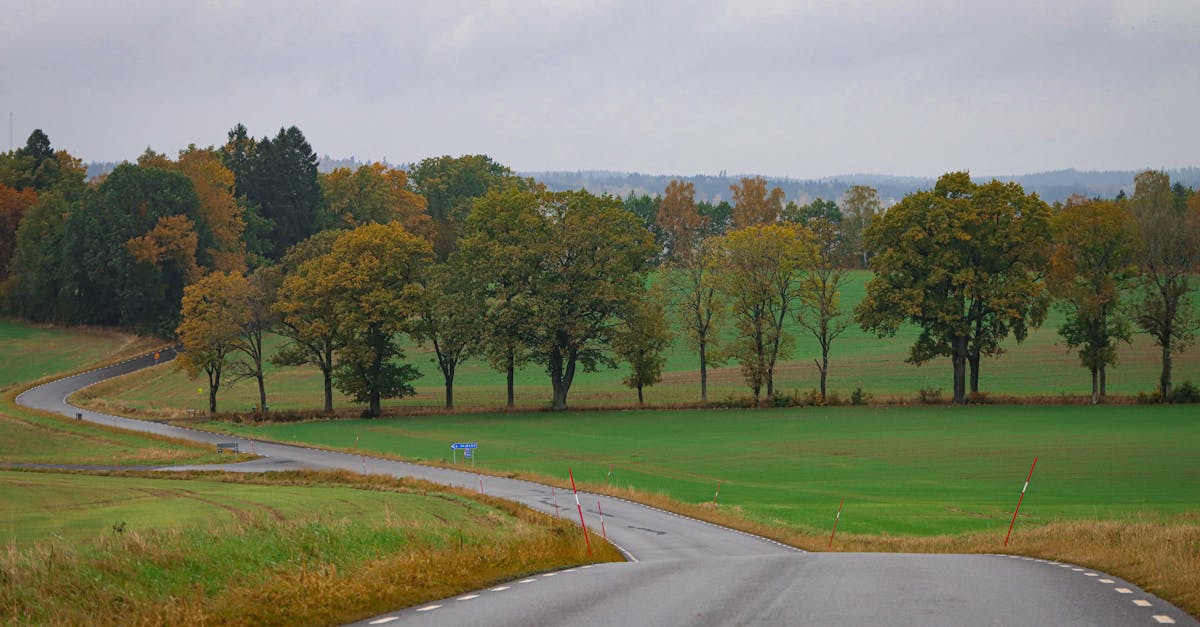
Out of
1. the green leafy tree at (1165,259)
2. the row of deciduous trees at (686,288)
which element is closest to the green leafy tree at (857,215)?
the row of deciduous trees at (686,288)

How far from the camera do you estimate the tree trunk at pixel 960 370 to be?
73.1m

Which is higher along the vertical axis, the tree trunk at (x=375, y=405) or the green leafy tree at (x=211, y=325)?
the green leafy tree at (x=211, y=325)

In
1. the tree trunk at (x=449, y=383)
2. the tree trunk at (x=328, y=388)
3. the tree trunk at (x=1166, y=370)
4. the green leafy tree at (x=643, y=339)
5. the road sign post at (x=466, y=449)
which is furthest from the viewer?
the tree trunk at (x=449, y=383)

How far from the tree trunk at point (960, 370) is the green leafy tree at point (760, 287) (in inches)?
432

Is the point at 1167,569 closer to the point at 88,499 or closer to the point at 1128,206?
the point at 88,499

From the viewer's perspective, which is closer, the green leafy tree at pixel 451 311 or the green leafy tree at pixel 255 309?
the green leafy tree at pixel 451 311

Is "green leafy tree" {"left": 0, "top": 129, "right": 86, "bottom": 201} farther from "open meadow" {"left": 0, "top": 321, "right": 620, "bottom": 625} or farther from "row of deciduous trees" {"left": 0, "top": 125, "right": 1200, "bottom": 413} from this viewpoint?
"open meadow" {"left": 0, "top": 321, "right": 620, "bottom": 625}

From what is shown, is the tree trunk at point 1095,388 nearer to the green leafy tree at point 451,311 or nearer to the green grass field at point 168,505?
the green leafy tree at point 451,311

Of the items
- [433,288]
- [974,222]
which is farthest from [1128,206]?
[433,288]

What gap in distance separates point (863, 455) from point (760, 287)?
2456cm

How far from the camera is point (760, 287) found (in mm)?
77000

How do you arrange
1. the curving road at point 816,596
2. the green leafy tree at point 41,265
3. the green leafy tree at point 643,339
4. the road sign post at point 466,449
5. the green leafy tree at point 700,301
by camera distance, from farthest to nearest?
the green leafy tree at point 41,265 < the green leafy tree at point 700,301 < the green leafy tree at point 643,339 < the road sign post at point 466,449 < the curving road at point 816,596

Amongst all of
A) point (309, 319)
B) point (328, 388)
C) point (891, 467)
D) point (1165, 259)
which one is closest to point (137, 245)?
point (309, 319)

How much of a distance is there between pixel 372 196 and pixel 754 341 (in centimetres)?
7150
